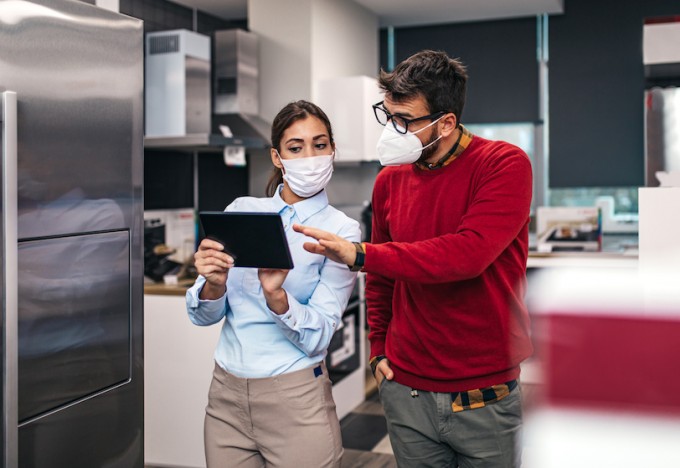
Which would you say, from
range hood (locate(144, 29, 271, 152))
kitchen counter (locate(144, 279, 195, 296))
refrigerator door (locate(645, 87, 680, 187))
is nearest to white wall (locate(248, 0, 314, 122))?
range hood (locate(144, 29, 271, 152))

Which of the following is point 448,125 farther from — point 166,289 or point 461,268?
point 166,289

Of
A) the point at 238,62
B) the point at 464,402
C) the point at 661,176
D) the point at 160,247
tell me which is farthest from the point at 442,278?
the point at 238,62

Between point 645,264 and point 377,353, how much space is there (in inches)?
57.3

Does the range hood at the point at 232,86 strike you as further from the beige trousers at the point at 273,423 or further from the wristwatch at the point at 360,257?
the wristwatch at the point at 360,257

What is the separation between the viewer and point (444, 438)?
161 centimetres

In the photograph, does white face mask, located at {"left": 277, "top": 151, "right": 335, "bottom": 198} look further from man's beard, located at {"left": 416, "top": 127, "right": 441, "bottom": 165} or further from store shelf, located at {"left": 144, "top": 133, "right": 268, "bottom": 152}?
store shelf, located at {"left": 144, "top": 133, "right": 268, "bottom": 152}

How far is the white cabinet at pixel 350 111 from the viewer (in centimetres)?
494

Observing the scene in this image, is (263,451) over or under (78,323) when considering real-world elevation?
under

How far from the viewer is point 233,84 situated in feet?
15.3

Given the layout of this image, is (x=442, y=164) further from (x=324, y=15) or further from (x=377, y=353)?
(x=324, y=15)

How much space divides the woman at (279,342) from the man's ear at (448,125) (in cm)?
30

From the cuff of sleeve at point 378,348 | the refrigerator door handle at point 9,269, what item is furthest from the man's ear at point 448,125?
the refrigerator door handle at point 9,269

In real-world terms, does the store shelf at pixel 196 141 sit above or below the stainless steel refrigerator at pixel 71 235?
above

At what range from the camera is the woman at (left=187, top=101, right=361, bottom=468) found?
5.36ft
